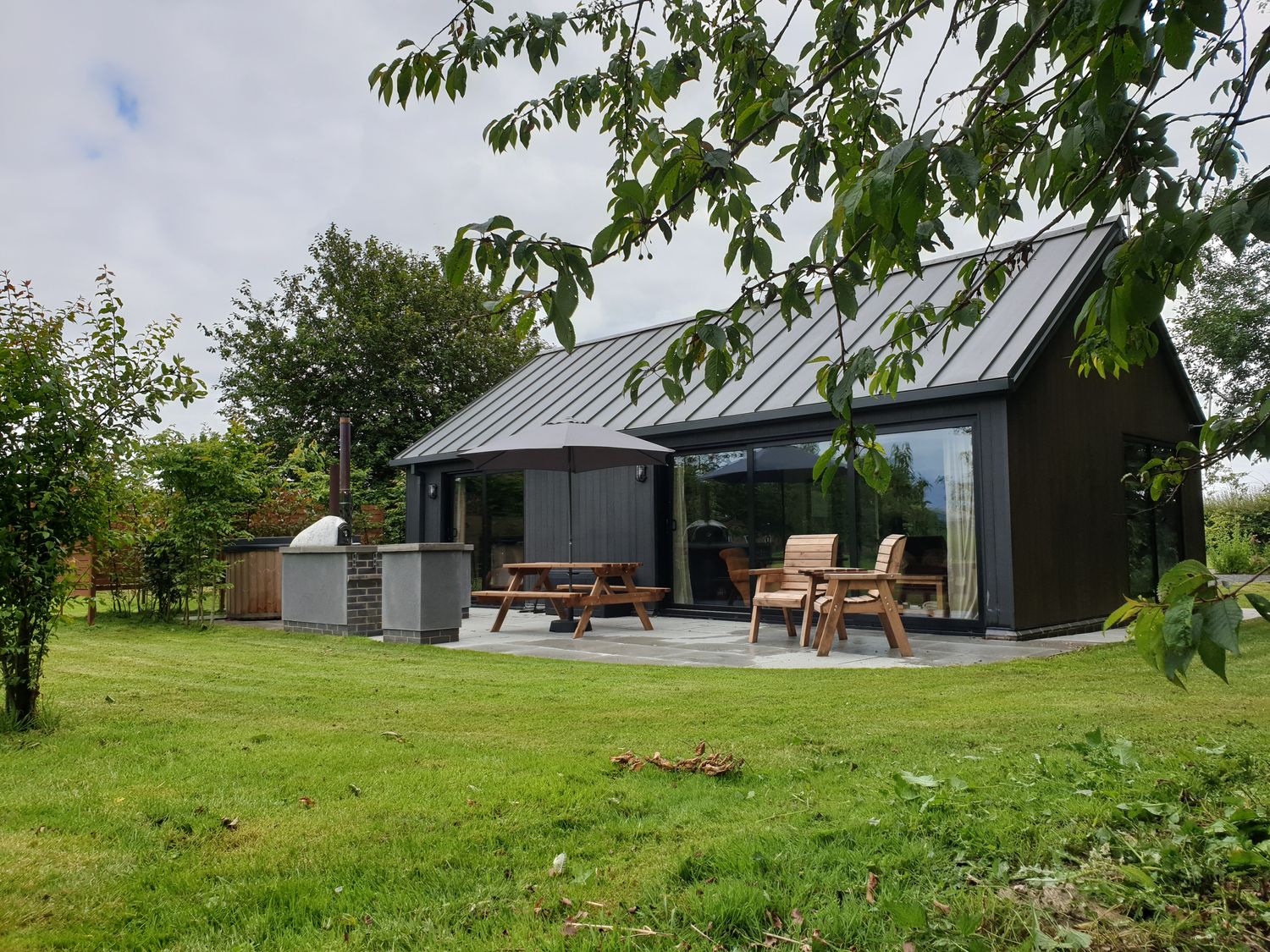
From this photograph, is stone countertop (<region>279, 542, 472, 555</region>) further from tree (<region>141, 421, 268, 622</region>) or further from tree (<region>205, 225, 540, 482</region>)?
tree (<region>205, 225, 540, 482</region>)

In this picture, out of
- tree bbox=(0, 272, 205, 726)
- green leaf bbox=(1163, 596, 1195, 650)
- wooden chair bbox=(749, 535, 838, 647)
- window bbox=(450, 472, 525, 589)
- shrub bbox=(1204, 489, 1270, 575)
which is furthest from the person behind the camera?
shrub bbox=(1204, 489, 1270, 575)

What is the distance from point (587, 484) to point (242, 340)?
661 inches

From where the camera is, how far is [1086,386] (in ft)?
30.4

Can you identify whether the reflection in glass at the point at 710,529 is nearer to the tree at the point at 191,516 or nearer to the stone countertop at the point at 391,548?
the stone countertop at the point at 391,548

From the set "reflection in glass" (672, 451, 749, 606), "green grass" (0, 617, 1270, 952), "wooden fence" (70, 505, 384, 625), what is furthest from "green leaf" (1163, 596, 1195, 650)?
"wooden fence" (70, 505, 384, 625)

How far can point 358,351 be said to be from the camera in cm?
2388

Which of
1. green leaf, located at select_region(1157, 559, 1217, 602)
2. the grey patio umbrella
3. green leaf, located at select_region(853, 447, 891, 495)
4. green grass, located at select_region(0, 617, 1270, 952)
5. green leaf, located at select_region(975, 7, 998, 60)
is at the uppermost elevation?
green leaf, located at select_region(975, 7, 998, 60)

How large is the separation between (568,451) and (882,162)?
26.3 ft

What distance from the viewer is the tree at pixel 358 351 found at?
23703 mm

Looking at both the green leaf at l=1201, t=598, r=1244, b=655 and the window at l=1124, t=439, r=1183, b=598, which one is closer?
the green leaf at l=1201, t=598, r=1244, b=655

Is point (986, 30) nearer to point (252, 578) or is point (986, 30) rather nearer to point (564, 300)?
point (564, 300)

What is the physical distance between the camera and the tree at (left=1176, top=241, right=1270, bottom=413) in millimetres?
19969

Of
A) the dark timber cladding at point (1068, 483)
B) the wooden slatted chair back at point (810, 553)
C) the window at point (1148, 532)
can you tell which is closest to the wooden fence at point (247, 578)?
the wooden slatted chair back at point (810, 553)

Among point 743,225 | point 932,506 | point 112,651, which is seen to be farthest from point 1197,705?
point 112,651
